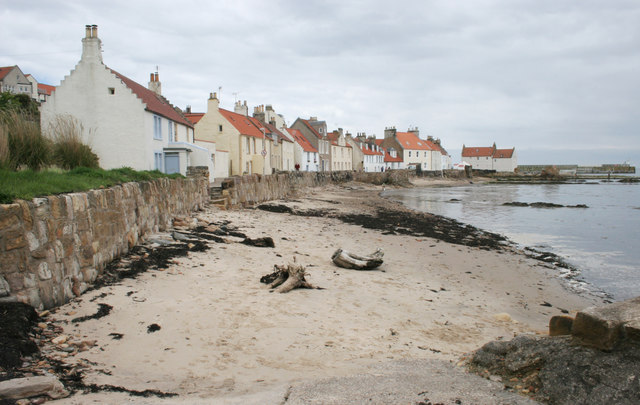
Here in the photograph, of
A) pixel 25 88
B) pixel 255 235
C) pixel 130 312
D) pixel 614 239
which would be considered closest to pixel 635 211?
pixel 614 239

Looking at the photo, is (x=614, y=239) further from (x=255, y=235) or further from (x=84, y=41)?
(x=84, y=41)

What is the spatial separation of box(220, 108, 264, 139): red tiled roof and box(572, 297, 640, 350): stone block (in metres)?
39.8

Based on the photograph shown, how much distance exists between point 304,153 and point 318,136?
6307mm

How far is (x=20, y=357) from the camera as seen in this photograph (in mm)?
4473

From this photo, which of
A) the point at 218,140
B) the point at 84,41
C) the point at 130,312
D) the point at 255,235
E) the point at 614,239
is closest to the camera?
the point at 130,312

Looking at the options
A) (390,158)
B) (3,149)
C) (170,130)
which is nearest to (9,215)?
(3,149)

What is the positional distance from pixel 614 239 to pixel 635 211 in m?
18.0

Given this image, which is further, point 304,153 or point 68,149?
point 304,153

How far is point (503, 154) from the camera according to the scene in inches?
4633

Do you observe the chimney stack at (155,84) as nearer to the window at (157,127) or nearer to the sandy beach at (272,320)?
the window at (157,127)

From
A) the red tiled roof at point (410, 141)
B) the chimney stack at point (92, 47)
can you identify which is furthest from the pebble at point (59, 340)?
the red tiled roof at point (410, 141)

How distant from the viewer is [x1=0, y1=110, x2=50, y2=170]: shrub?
30.0 ft

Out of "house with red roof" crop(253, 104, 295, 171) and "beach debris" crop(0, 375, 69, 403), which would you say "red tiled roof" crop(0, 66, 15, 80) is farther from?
"beach debris" crop(0, 375, 69, 403)

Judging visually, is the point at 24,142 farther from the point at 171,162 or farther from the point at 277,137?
the point at 277,137
